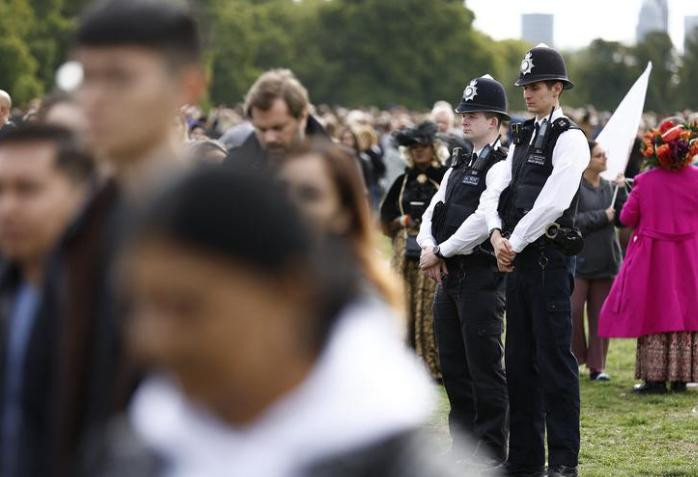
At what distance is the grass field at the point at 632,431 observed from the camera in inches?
317

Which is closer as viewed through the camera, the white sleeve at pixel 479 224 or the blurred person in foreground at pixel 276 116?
the blurred person in foreground at pixel 276 116

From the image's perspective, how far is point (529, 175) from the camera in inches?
288

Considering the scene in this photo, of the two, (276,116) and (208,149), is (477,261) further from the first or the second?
(276,116)

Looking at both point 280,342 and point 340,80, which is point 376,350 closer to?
point 280,342

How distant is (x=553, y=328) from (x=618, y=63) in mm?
84826

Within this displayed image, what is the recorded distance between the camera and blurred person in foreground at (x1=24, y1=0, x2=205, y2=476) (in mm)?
2910

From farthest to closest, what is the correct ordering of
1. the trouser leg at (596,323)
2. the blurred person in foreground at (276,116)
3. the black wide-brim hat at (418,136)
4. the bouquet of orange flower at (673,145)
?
the trouser leg at (596,323) → the bouquet of orange flower at (673,145) → the black wide-brim hat at (418,136) → the blurred person in foreground at (276,116)

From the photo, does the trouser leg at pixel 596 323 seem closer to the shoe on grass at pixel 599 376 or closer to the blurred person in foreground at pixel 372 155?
the shoe on grass at pixel 599 376

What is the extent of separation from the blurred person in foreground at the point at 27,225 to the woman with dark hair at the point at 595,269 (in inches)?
321

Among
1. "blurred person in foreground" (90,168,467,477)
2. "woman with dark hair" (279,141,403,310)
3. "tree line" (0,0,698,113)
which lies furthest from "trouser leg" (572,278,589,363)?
"tree line" (0,0,698,113)

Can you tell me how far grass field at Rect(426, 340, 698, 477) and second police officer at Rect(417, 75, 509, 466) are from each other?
1.92 ft

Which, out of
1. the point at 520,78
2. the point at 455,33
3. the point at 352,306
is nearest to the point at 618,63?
the point at 455,33

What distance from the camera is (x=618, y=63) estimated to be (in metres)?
89.6

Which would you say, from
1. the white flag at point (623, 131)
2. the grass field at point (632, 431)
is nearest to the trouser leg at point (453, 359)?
the grass field at point (632, 431)
